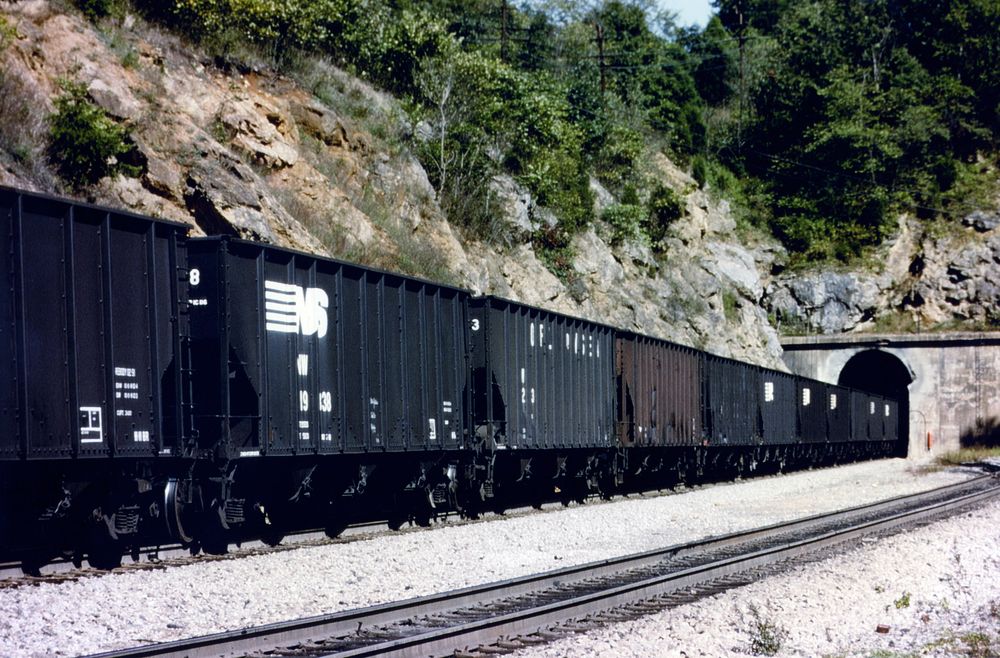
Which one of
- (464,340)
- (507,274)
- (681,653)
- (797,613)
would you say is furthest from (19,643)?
(507,274)

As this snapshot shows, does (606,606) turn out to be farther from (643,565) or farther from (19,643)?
(19,643)

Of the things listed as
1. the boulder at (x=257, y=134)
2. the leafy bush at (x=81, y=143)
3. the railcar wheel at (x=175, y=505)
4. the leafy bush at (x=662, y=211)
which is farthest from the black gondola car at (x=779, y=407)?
the railcar wheel at (x=175, y=505)

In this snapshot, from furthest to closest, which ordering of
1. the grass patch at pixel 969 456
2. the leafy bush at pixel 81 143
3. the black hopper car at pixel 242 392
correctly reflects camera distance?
1. the grass patch at pixel 969 456
2. the leafy bush at pixel 81 143
3. the black hopper car at pixel 242 392

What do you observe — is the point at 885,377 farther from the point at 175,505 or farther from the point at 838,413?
the point at 175,505

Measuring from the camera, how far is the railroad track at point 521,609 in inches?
314

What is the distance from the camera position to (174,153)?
83.5 feet

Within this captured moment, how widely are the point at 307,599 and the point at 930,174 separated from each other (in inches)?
2916

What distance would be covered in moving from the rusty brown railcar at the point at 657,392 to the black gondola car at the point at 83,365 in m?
15.7

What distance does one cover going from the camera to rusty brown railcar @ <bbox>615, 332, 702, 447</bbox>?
27.0m

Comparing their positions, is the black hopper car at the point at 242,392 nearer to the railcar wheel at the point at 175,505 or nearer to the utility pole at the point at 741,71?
the railcar wheel at the point at 175,505

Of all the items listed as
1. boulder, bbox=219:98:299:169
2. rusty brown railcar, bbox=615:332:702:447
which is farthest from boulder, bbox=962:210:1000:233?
boulder, bbox=219:98:299:169

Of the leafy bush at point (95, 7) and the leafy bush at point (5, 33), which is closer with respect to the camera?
the leafy bush at point (5, 33)

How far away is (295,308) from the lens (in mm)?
14914

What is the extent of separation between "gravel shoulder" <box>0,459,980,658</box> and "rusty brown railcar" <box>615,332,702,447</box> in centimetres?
397
